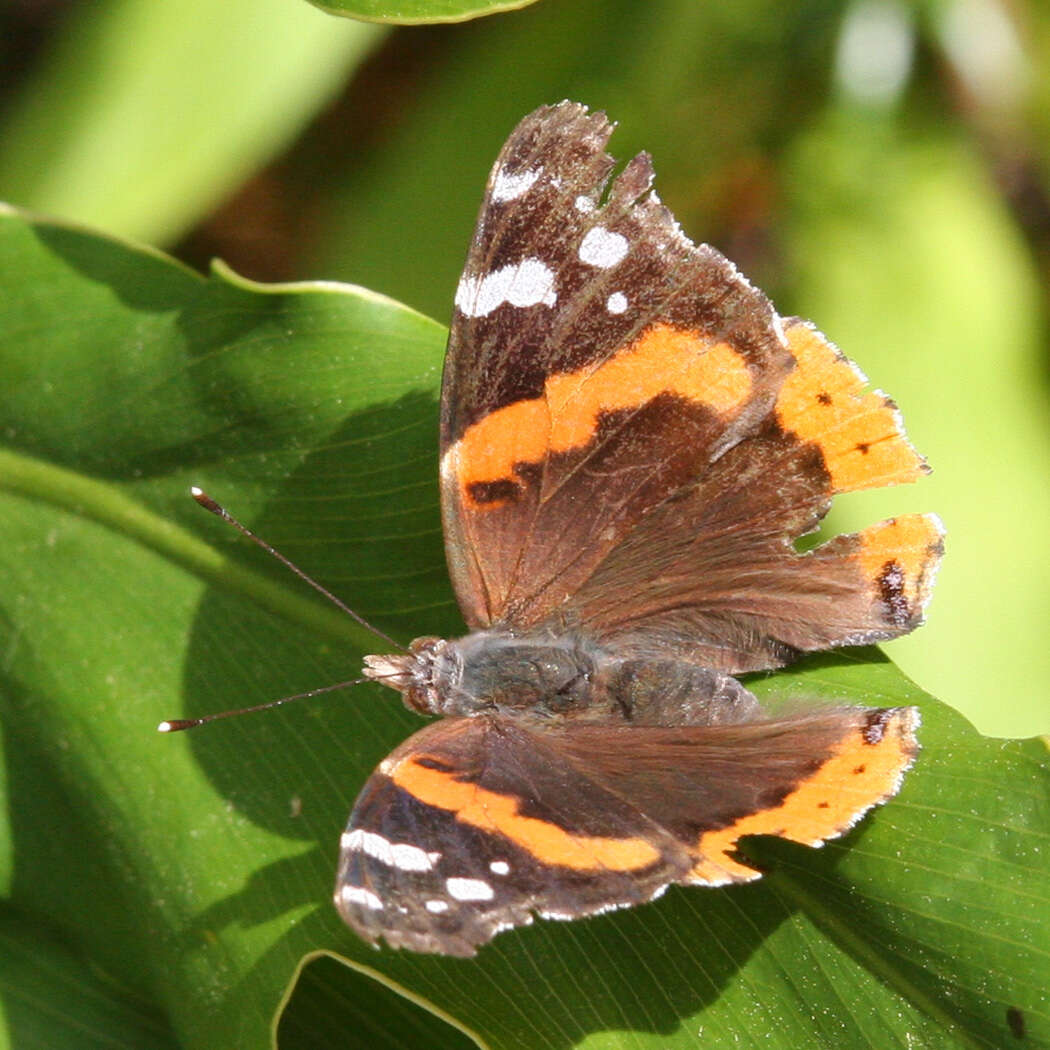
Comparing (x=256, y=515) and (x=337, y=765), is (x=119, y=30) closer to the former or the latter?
(x=256, y=515)

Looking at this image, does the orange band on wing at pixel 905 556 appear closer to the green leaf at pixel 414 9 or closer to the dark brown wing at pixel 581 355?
the dark brown wing at pixel 581 355

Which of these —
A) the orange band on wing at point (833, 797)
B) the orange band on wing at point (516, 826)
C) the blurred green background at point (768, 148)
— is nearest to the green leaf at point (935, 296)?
the blurred green background at point (768, 148)

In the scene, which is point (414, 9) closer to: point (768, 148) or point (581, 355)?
point (581, 355)

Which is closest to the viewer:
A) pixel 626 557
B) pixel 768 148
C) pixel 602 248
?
pixel 602 248

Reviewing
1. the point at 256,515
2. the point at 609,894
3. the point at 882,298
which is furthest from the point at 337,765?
the point at 882,298

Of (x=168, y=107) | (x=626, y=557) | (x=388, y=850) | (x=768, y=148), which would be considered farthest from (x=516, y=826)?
(x=768, y=148)

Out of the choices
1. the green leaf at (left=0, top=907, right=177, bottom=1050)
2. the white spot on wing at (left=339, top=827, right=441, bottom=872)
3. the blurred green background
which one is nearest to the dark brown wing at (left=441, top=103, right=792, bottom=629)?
the white spot on wing at (left=339, top=827, right=441, bottom=872)

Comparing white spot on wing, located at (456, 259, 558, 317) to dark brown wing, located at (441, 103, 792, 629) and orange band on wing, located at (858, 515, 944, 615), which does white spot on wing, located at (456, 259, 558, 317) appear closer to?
dark brown wing, located at (441, 103, 792, 629)
